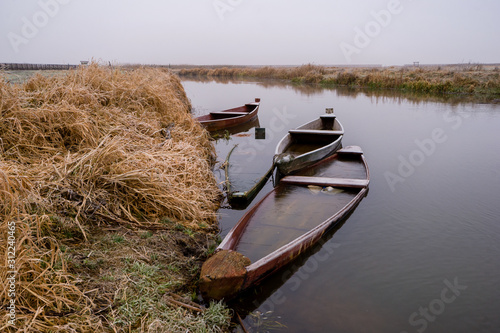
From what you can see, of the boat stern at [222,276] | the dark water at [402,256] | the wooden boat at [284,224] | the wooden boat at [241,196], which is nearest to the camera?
the boat stern at [222,276]

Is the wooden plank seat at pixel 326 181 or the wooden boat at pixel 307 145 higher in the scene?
the wooden boat at pixel 307 145

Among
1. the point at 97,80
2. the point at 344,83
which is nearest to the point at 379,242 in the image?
the point at 97,80

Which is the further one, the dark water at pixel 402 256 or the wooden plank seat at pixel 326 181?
the wooden plank seat at pixel 326 181

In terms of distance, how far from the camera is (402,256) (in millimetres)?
5293

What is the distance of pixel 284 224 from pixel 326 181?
214 centimetres

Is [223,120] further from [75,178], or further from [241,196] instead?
[75,178]

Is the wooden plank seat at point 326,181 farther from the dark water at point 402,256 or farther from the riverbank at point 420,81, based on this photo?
the riverbank at point 420,81

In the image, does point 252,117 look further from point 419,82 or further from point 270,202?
point 419,82

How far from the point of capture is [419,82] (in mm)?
28375

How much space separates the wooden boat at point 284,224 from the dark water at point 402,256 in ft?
1.44

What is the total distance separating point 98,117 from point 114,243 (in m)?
3.73

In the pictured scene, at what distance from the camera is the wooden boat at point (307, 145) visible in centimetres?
739

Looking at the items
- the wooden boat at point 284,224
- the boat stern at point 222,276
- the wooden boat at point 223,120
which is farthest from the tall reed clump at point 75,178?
the wooden boat at point 223,120

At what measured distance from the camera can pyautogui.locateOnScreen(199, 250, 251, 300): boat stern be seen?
3504 millimetres
